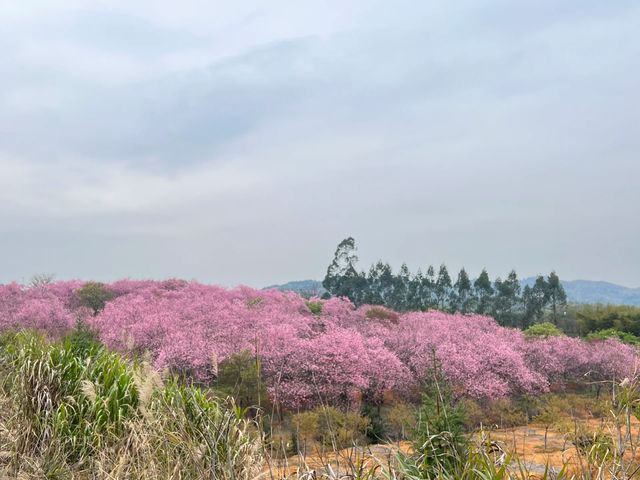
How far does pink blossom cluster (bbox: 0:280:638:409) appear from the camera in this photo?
18578 millimetres

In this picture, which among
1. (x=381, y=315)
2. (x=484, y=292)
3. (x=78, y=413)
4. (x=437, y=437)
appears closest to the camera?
(x=437, y=437)

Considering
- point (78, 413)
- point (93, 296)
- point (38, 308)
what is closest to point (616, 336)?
point (93, 296)

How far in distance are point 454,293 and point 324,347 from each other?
1647 inches

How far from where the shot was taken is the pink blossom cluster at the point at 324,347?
18578mm

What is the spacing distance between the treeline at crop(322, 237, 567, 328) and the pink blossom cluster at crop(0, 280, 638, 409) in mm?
20459

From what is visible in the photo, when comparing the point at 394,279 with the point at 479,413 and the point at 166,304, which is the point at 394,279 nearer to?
the point at 166,304

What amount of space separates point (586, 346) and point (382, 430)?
16.4 metres

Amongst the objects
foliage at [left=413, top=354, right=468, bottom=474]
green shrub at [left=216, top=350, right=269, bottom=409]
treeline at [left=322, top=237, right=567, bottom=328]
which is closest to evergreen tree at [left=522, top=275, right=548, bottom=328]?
treeline at [left=322, top=237, right=567, bottom=328]

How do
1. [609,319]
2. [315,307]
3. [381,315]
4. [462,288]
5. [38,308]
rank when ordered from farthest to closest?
[462,288] < [609,319] < [315,307] < [381,315] < [38,308]

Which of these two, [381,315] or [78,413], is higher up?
[78,413]

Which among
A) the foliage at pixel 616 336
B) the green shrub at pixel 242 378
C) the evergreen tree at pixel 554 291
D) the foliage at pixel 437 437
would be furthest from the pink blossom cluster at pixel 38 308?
the evergreen tree at pixel 554 291

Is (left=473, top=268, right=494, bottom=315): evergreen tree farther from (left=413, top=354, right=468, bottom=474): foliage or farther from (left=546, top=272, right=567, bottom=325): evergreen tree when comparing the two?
(left=413, top=354, right=468, bottom=474): foliage

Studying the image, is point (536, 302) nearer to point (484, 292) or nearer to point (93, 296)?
point (484, 292)

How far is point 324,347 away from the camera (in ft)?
62.2
